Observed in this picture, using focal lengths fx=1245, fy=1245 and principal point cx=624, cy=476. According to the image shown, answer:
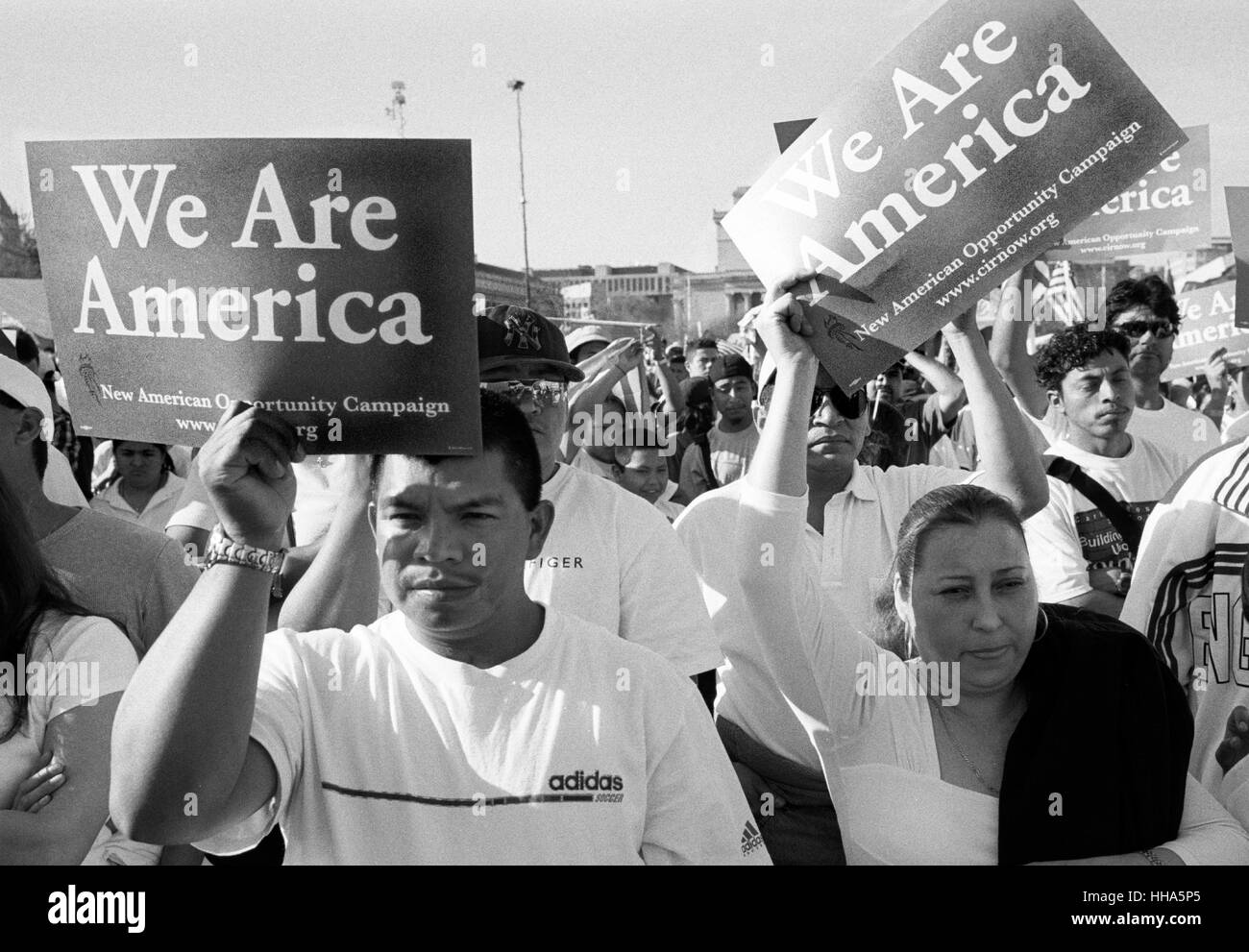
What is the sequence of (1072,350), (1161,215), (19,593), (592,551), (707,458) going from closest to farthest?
(19,593) → (592,551) → (1161,215) → (1072,350) → (707,458)

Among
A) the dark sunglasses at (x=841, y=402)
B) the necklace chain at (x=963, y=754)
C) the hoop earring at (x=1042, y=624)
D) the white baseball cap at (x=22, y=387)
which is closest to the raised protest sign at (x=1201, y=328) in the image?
the dark sunglasses at (x=841, y=402)

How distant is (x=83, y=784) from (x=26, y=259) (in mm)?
3055

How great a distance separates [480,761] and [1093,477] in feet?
9.32

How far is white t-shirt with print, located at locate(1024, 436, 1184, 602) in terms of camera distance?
3861 mm

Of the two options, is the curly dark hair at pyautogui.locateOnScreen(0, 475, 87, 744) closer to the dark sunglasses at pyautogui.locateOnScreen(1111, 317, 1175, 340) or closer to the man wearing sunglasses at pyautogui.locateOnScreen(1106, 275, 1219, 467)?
the man wearing sunglasses at pyautogui.locateOnScreen(1106, 275, 1219, 467)

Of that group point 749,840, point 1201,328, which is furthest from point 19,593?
point 1201,328

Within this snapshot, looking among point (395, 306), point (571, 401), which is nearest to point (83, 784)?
point (395, 306)

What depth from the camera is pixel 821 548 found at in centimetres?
343

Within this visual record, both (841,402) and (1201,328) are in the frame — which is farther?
(1201,328)

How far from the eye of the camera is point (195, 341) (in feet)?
6.64

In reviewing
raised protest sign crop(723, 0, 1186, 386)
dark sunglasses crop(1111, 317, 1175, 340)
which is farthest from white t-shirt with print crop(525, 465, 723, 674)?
dark sunglasses crop(1111, 317, 1175, 340)

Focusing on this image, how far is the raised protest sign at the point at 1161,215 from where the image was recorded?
13.2 feet

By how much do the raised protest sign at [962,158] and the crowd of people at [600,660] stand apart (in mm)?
184

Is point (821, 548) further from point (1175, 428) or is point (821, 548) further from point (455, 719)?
point (1175, 428)
